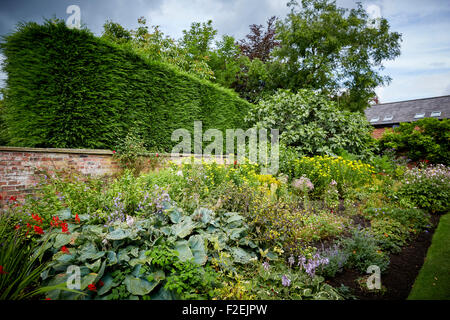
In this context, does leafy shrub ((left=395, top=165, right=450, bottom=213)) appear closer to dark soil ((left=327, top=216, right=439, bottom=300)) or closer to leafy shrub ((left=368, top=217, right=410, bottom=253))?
leafy shrub ((left=368, top=217, right=410, bottom=253))

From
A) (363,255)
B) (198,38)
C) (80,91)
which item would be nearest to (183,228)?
(363,255)

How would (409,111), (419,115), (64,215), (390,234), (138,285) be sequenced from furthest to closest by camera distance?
(409,111), (419,115), (390,234), (64,215), (138,285)

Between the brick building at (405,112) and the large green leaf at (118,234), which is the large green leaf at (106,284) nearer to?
the large green leaf at (118,234)

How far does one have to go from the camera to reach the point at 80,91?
176 inches

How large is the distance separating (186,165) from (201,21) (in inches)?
498

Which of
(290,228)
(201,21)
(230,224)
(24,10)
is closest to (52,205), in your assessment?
(230,224)

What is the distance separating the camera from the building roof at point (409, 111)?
21047 millimetres

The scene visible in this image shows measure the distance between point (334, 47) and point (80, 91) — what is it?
1276 centimetres

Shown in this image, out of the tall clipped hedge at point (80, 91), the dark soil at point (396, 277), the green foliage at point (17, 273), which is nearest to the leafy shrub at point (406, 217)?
the dark soil at point (396, 277)

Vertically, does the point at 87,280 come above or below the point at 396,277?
above

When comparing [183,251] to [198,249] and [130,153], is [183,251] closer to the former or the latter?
[198,249]

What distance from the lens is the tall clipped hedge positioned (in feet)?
12.8

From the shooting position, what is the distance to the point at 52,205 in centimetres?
266
